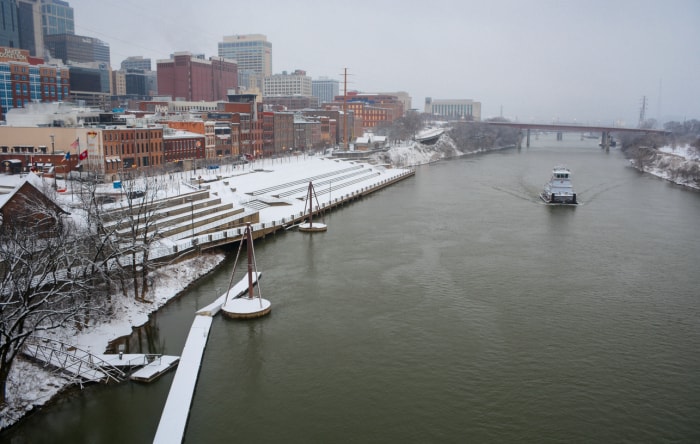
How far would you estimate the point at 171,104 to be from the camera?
83188 mm

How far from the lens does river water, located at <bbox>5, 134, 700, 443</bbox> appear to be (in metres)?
14.3

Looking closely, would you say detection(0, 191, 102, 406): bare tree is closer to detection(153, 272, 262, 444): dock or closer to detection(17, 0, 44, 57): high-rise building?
detection(153, 272, 262, 444): dock

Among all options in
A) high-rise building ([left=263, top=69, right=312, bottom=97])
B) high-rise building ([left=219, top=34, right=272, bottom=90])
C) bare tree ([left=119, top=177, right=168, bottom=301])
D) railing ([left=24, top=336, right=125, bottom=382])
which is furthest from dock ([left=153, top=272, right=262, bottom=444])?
high-rise building ([left=219, top=34, right=272, bottom=90])

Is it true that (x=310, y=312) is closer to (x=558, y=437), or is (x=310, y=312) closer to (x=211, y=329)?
(x=211, y=329)

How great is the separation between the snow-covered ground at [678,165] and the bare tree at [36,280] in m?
58.5

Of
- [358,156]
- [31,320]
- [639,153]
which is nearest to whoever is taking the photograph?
[31,320]

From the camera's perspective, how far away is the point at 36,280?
63.6 ft

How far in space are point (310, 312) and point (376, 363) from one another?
4713mm

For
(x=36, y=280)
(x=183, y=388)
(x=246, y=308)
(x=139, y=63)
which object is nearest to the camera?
(x=183, y=388)

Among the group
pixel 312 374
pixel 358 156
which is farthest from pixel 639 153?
pixel 312 374

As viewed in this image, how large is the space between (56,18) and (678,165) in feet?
554

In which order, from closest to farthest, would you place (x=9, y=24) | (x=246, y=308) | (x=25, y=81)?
1. (x=246, y=308)
2. (x=25, y=81)
3. (x=9, y=24)

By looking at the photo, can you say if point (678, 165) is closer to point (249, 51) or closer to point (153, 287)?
point (153, 287)

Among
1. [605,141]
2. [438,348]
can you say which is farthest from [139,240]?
[605,141]
